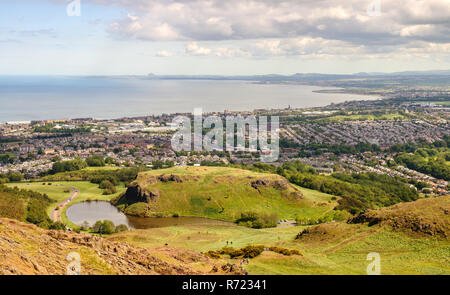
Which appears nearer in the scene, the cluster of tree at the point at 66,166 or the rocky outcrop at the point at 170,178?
the rocky outcrop at the point at 170,178

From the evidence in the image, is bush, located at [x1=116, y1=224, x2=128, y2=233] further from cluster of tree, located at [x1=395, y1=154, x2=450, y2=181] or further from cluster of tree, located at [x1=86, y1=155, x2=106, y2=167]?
cluster of tree, located at [x1=395, y1=154, x2=450, y2=181]

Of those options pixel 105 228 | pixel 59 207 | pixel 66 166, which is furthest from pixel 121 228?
pixel 66 166

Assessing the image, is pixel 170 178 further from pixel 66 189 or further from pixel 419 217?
pixel 419 217

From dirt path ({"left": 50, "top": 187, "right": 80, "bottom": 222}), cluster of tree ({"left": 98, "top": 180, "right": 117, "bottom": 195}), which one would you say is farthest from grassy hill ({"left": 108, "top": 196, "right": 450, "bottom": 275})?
cluster of tree ({"left": 98, "top": 180, "right": 117, "bottom": 195})

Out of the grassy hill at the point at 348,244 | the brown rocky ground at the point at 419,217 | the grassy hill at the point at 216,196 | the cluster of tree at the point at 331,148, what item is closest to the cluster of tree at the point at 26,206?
the grassy hill at the point at 216,196

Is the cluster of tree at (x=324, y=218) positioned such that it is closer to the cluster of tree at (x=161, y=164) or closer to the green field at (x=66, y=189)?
the green field at (x=66, y=189)
